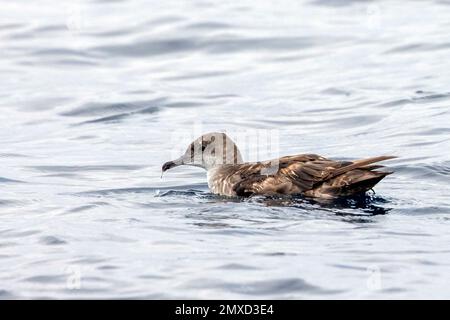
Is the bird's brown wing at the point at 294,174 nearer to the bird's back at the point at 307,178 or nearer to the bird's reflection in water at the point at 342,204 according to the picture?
the bird's back at the point at 307,178

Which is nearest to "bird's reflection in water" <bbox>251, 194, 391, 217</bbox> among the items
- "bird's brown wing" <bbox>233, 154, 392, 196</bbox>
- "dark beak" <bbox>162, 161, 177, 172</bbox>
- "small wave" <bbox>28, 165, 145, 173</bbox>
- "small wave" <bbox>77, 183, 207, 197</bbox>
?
"bird's brown wing" <bbox>233, 154, 392, 196</bbox>

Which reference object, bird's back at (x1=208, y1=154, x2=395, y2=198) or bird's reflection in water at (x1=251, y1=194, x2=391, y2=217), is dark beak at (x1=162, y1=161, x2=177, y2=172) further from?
bird's reflection in water at (x1=251, y1=194, x2=391, y2=217)

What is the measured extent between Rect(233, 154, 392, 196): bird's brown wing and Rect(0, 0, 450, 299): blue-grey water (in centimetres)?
18

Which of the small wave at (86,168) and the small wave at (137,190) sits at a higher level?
the small wave at (137,190)

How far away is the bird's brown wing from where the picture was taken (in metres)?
11.0

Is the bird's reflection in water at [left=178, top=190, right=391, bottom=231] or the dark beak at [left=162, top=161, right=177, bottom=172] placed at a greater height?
the dark beak at [left=162, top=161, right=177, bottom=172]

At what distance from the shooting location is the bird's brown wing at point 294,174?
1102 centimetres

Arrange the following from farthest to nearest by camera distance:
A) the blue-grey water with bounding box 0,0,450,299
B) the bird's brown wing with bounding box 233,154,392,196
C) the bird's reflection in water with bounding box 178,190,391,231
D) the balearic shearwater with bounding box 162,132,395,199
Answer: the bird's brown wing with bounding box 233,154,392,196
the balearic shearwater with bounding box 162,132,395,199
the bird's reflection in water with bounding box 178,190,391,231
the blue-grey water with bounding box 0,0,450,299

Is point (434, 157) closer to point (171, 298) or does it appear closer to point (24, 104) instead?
point (171, 298)

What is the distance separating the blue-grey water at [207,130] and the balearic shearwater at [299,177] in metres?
0.18

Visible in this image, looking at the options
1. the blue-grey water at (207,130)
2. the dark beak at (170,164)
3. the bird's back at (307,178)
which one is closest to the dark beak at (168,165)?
the dark beak at (170,164)

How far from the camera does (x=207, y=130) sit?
16.2 meters

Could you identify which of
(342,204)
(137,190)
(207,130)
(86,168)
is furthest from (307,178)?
(207,130)

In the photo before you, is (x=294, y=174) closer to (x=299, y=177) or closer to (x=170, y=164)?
(x=299, y=177)
